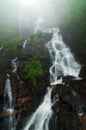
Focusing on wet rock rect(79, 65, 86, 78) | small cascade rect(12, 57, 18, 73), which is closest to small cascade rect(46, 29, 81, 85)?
wet rock rect(79, 65, 86, 78)

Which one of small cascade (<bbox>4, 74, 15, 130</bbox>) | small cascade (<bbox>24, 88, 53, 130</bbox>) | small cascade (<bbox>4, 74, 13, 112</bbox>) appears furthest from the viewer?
small cascade (<bbox>4, 74, 13, 112</bbox>)

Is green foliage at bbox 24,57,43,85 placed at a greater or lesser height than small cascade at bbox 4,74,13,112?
greater

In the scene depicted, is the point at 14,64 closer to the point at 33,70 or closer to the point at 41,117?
the point at 33,70

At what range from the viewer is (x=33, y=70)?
2189 centimetres

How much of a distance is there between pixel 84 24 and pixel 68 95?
1349 centimetres

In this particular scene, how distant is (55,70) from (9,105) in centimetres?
644

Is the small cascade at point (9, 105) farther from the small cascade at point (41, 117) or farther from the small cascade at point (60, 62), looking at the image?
the small cascade at point (60, 62)

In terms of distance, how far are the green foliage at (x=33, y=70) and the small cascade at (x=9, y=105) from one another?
211cm

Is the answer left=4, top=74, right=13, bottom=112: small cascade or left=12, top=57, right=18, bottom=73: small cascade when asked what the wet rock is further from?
→ left=4, top=74, right=13, bottom=112: small cascade

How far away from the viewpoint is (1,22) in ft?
145

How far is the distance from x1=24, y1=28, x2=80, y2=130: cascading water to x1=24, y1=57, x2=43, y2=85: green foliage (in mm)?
1297

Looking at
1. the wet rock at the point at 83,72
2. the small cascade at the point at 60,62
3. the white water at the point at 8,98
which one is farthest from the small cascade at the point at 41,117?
the wet rock at the point at 83,72

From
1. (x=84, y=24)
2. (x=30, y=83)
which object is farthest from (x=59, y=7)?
(x=30, y=83)

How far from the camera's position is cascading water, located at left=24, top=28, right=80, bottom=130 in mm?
17766
